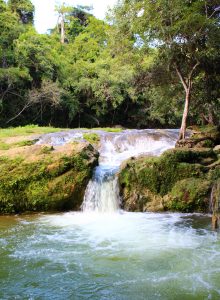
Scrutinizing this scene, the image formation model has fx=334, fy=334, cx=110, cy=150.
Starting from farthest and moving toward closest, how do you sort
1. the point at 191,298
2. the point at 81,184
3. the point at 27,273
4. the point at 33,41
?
the point at 33,41
the point at 81,184
the point at 27,273
the point at 191,298

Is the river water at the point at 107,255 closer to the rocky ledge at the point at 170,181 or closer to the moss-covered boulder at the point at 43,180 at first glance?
the rocky ledge at the point at 170,181

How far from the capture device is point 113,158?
1296cm

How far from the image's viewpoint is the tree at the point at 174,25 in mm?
11000

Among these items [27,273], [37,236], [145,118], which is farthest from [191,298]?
[145,118]

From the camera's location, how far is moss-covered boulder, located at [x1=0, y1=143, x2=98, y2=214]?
9.61 meters

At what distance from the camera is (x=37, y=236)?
7.08 meters

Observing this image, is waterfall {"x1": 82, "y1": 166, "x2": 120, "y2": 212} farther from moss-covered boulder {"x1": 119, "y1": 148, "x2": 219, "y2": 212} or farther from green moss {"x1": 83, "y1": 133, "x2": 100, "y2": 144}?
green moss {"x1": 83, "y1": 133, "x2": 100, "y2": 144}

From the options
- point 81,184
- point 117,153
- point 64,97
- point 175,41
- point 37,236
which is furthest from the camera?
point 64,97

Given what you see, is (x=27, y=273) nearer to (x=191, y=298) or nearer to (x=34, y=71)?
(x=191, y=298)

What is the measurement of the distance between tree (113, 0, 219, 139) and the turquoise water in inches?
242

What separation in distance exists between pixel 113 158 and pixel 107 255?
717 centimetres

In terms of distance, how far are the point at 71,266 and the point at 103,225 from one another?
8.83 feet

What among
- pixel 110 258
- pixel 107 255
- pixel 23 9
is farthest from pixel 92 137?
pixel 23 9

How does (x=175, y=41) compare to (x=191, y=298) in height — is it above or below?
above
